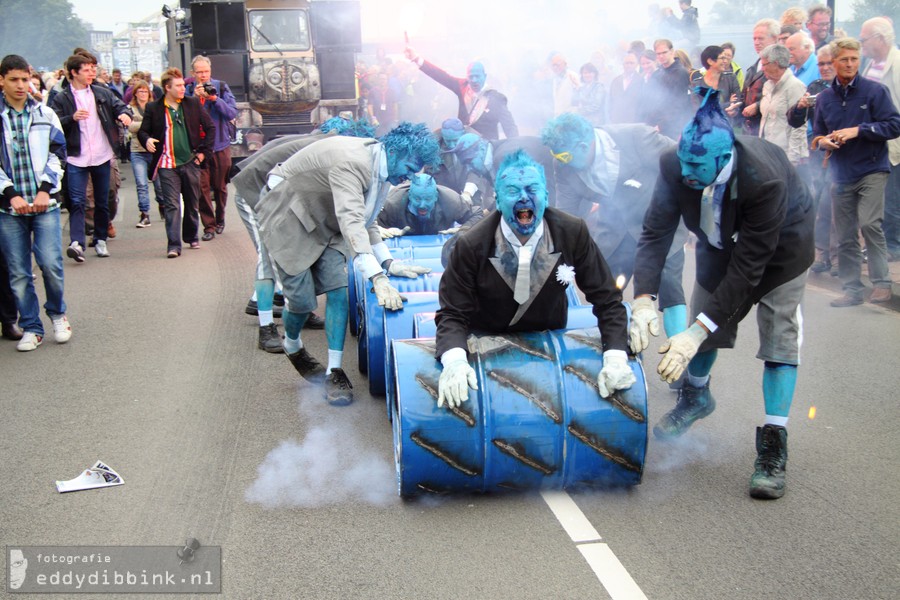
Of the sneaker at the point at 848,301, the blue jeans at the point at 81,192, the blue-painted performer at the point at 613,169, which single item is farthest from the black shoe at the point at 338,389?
the blue jeans at the point at 81,192

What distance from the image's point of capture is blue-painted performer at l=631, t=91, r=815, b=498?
389 centimetres

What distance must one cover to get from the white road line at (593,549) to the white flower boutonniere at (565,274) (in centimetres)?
92

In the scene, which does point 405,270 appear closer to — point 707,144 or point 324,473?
point 324,473

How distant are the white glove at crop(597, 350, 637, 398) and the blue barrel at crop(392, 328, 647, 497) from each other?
0.04 m

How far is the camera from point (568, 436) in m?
3.87

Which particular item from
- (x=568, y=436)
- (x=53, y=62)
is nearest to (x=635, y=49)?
(x=568, y=436)

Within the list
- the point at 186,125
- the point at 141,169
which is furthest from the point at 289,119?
the point at 186,125

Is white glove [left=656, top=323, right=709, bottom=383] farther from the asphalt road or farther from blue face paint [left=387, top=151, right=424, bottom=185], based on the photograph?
blue face paint [left=387, top=151, right=424, bottom=185]

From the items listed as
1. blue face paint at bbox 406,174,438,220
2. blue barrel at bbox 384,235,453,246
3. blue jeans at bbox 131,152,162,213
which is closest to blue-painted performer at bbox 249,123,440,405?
blue barrel at bbox 384,235,453,246

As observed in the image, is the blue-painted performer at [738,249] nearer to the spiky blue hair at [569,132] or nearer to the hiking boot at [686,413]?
the hiking boot at [686,413]

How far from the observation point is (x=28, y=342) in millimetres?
6637

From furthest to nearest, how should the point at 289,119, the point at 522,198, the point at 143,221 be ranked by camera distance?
the point at 289,119 < the point at 143,221 < the point at 522,198

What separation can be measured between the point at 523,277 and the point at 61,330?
4199mm

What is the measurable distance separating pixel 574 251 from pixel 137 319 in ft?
15.2
